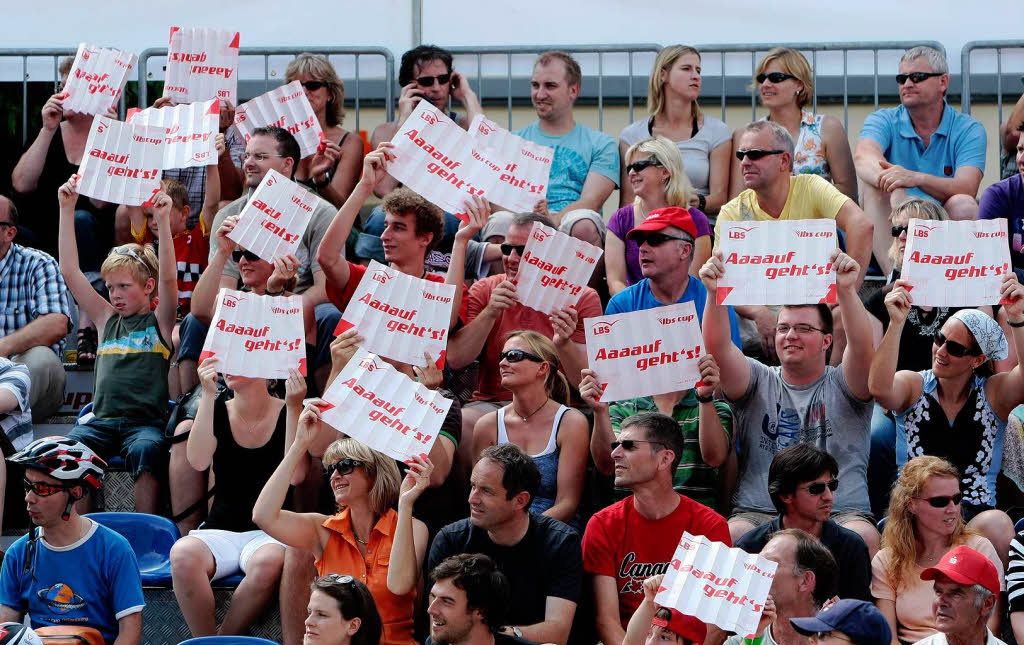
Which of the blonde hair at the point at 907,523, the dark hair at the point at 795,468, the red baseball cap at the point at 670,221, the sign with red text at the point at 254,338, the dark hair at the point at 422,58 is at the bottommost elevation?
the blonde hair at the point at 907,523

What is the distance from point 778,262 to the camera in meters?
6.73

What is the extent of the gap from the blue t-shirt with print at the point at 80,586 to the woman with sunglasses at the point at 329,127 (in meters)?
3.30

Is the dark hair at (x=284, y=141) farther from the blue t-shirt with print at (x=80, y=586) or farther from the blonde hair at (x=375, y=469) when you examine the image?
the blue t-shirt with print at (x=80, y=586)

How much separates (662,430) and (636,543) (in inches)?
19.3

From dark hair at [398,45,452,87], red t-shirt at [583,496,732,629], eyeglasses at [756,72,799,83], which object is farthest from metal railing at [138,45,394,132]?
red t-shirt at [583,496,732,629]

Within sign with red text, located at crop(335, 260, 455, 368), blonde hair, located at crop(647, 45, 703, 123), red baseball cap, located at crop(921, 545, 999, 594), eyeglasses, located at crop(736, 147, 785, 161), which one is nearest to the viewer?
red baseball cap, located at crop(921, 545, 999, 594)

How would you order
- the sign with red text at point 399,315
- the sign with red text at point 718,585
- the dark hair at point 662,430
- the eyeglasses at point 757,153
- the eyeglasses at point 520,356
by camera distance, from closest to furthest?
1. the sign with red text at point 718,585
2. the dark hair at point 662,430
3. the eyeglasses at point 520,356
4. the sign with red text at point 399,315
5. the eyeglasses at point 757,153

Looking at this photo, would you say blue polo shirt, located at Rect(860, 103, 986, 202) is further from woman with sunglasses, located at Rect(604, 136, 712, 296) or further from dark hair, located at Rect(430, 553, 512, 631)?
dark hair, located at Rect(430, 553, 512, 631)

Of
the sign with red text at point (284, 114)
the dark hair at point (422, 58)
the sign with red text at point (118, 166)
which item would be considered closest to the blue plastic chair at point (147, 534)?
the sign with red text at point (118, 166)

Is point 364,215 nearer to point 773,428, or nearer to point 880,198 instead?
point 880,198

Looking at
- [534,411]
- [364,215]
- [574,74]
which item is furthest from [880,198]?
[364,215]

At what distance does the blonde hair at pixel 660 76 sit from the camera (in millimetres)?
9227

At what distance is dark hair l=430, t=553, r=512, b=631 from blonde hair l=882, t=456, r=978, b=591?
5.39ft

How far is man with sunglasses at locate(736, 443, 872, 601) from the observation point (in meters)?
6.12
